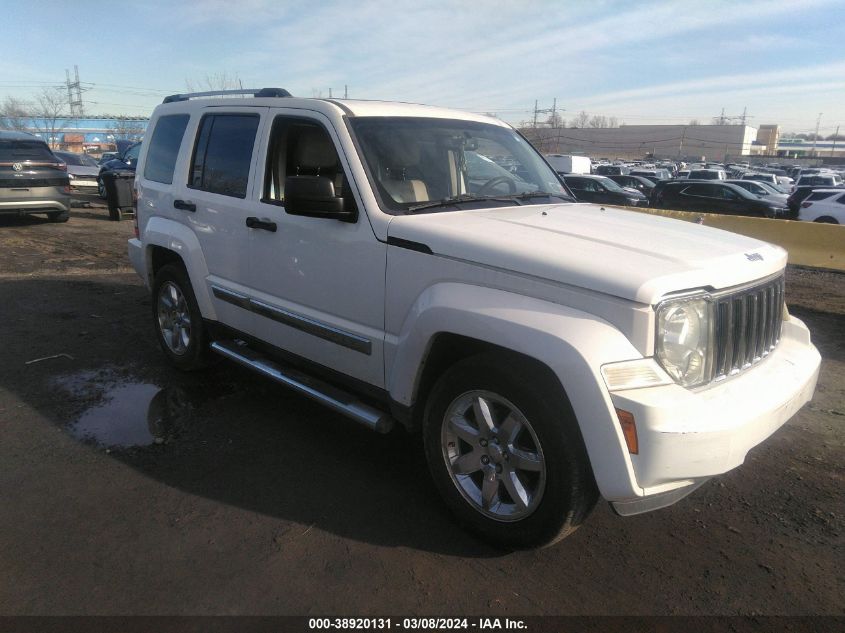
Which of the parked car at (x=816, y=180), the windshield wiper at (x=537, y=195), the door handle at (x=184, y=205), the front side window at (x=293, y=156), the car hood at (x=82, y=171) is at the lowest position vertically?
the parked car at (x=816, y=180)

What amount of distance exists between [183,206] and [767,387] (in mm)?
4035

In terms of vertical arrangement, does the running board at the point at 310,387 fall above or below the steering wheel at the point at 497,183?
below

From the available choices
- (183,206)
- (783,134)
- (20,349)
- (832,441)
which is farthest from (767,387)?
(783,134)

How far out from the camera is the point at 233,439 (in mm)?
4113

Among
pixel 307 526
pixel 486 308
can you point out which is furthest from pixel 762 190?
pixel 307 526

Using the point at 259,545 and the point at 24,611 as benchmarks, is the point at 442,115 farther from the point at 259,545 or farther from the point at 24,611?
the point at 24,611

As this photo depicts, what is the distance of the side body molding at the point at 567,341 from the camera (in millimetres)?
2418

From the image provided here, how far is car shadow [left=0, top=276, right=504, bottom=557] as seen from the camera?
330cm

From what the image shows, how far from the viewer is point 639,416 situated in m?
2.37

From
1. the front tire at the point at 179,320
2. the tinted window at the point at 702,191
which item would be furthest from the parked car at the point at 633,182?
the front tire at the point at 179,320

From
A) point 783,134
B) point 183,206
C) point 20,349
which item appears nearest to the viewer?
point 183,206

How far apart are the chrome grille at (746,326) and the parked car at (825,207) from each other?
15670 millimetres

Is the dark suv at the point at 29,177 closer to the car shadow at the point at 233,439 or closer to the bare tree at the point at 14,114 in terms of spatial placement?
the car shadow at the point at 233,439

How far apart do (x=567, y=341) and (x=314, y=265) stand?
1744mm
